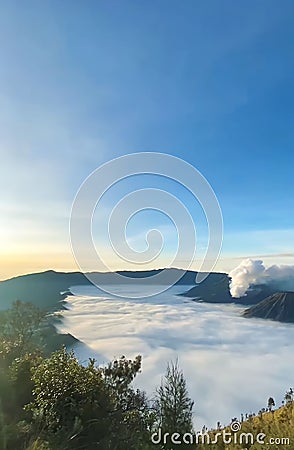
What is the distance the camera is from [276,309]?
115062mm

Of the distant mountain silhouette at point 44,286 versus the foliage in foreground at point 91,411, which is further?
the distant mountain silhouette at point 44,286

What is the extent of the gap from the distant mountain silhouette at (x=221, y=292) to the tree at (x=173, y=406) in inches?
3510

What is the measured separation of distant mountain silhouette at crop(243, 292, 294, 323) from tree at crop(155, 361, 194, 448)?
108392 mm

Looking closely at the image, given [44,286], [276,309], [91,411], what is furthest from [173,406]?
[276,309]

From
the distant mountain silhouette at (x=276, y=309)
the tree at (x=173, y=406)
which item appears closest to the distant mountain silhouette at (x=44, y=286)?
the tree at (x=173, y=406)

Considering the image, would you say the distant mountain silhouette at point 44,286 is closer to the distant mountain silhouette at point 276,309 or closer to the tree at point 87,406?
the tree at point 87,406

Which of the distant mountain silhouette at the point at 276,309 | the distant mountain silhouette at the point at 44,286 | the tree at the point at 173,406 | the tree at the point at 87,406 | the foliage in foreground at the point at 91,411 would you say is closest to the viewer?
the foliage in foreground at the point at 91,411

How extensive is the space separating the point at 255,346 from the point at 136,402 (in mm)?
91026

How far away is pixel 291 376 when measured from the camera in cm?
6325

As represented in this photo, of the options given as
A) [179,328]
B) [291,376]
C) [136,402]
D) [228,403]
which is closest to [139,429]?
[136,402]

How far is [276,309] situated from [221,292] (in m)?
17.1

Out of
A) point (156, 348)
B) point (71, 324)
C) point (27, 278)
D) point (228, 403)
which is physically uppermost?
point (27, 278)

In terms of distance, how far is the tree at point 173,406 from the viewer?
19.7ft

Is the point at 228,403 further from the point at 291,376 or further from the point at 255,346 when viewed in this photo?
the point at 255,346
